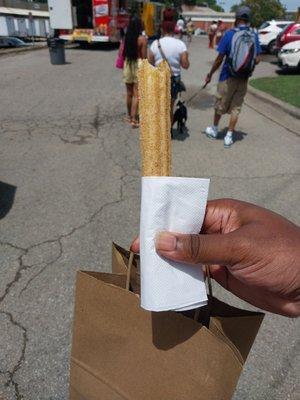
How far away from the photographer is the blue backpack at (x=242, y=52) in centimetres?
549

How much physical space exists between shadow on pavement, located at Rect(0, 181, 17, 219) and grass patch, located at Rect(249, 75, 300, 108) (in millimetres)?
6819

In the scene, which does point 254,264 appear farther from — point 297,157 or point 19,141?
point 19,141

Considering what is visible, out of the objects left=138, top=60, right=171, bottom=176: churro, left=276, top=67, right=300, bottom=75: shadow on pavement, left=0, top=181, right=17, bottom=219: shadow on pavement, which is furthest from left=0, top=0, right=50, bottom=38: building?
left=138, top=60, right=171, bottom=176: churro

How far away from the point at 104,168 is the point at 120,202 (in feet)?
3.74

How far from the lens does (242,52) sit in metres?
5.53

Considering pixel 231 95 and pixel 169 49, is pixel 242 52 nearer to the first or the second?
pixel 231 95

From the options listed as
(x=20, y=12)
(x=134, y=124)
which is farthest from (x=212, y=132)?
(x=20, y=12)

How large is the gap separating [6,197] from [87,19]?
19764mm

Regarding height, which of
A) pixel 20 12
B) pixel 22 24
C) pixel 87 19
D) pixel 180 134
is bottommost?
pixel 180 134

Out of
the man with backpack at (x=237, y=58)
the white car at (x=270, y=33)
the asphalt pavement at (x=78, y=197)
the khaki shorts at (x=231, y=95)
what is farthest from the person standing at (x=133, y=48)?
the white car at (x=270, y=33)

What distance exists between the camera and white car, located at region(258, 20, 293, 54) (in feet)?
66.7

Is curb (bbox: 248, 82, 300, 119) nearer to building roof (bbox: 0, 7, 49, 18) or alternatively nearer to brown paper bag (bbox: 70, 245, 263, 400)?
brown paper bag (bbox: 70, 245, 263, 400)

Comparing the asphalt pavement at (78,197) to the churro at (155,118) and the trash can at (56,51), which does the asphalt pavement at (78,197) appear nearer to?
the churro at (155,118)

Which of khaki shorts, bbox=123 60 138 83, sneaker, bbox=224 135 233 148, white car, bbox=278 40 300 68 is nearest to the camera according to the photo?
sneaker, bbox=224 135 233 148
